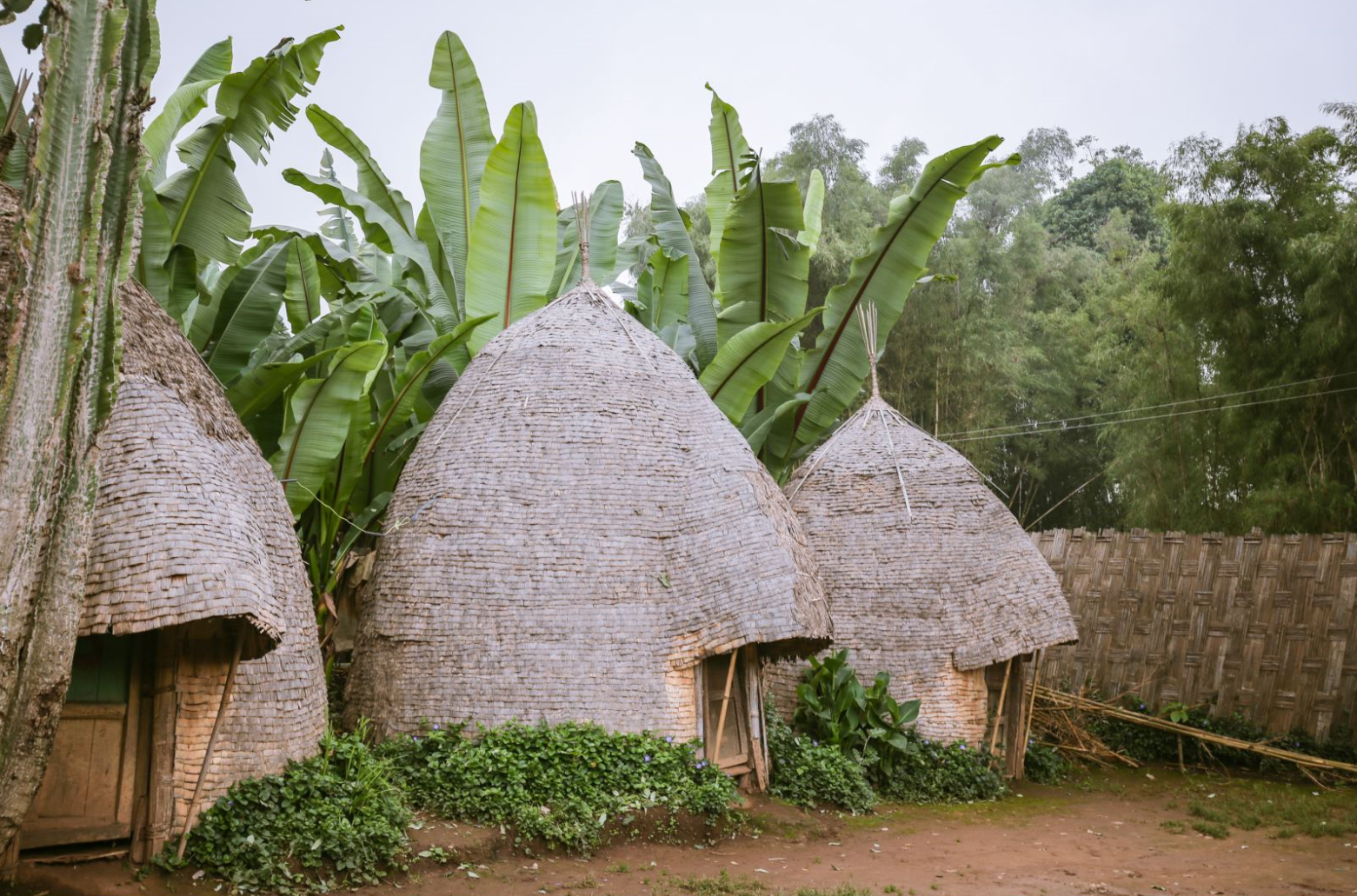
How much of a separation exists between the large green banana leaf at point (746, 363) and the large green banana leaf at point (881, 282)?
1011 millimetres

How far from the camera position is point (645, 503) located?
8.72 metres

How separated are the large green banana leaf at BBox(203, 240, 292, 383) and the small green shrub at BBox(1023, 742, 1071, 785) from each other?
26.2ft

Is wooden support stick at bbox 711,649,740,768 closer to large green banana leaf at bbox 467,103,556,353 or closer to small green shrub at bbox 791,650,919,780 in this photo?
small green shrub at bbox 791,650,919,780

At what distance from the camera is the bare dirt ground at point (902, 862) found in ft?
22.1

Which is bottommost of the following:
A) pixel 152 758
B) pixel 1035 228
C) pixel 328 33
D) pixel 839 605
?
pixel 152 758

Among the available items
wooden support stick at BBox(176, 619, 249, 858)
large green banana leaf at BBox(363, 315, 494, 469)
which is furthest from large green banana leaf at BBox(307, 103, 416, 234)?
wooden support stick at BBox(176, 619, 249, 858)

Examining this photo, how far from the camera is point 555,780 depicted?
25.1 feet

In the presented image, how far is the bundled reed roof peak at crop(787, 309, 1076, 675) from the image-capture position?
1063 centimetres

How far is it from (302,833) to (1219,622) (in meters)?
9.98

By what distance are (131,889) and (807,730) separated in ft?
19.0

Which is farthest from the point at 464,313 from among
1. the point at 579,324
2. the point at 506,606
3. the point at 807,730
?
the point at 807,730

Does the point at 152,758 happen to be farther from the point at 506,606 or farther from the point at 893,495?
the point at 893,495

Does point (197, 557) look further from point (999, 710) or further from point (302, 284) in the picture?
point (999, 710)

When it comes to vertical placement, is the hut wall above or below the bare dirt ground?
above
